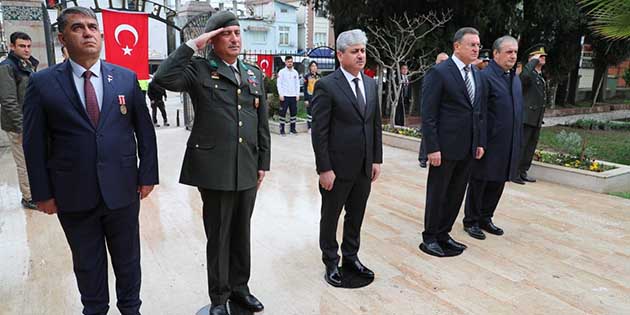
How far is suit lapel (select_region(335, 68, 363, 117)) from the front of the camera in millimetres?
3000

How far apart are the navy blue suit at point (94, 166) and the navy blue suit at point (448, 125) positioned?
6.91 ft

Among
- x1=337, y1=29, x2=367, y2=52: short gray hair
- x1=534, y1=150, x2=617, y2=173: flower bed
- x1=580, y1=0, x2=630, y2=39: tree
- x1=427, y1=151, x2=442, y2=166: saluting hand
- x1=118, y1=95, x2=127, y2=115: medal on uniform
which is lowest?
x1=534, y1=150, x2=617, y2=173: flower bed

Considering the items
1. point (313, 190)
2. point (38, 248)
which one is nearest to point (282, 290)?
point (38, 248)

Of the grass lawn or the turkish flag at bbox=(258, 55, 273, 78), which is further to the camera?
the turkish flag at bbox=(258, 55, 273, 78)

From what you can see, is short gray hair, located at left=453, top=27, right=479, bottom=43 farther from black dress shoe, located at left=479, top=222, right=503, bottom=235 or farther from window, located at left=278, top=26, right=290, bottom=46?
window, located at left=278, top=26, right=290, bottom=46

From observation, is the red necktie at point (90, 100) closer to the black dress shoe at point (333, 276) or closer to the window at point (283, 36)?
the black dress shoe at point (333, 276)

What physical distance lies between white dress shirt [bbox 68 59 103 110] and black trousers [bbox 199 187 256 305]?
72cm

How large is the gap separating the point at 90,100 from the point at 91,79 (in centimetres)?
11

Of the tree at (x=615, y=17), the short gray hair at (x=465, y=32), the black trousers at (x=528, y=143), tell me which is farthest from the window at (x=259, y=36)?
the short gray hair at (x=465, y=32)

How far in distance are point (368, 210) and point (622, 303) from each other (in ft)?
7.88

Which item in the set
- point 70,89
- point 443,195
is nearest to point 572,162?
point 443,195

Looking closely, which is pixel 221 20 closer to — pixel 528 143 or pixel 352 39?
pixel 352 39

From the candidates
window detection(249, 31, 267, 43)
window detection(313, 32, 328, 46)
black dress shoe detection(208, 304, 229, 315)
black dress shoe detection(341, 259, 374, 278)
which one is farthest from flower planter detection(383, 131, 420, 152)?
window detection(313, 32, 328, 46)

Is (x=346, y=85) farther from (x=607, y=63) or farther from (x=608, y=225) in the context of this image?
(x=607, y=63)
